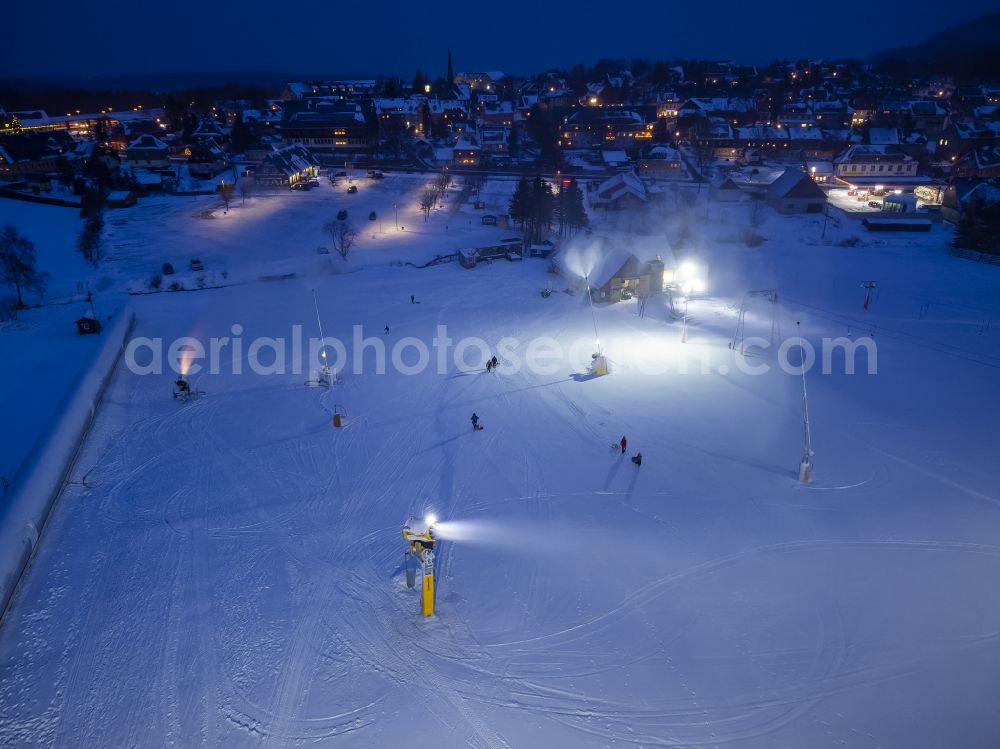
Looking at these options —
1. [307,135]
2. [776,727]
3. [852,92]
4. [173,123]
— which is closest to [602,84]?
[852,92]

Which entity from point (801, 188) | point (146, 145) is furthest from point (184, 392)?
point (146, 145)

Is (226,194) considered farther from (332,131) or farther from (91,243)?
(332,131)

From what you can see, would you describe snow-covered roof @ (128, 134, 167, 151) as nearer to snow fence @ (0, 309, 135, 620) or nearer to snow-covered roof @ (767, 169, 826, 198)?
snow fence @ (0, 309, 135, 620)

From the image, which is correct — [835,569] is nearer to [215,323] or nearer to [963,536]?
[963,536]

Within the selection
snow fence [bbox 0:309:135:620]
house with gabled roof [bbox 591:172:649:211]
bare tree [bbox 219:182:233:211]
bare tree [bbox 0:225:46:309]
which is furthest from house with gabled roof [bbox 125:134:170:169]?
snow fence [bbox 0:309:135:620]

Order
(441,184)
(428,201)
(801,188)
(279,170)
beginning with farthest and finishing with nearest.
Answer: (441,184), (279,170), (428,201), (801,188)

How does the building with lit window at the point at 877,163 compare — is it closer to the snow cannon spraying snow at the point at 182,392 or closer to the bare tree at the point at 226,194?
the bare tree at the point at 226,194

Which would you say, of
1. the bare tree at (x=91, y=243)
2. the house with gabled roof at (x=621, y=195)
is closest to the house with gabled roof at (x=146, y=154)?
the bare tree at (x=91, y=243)
